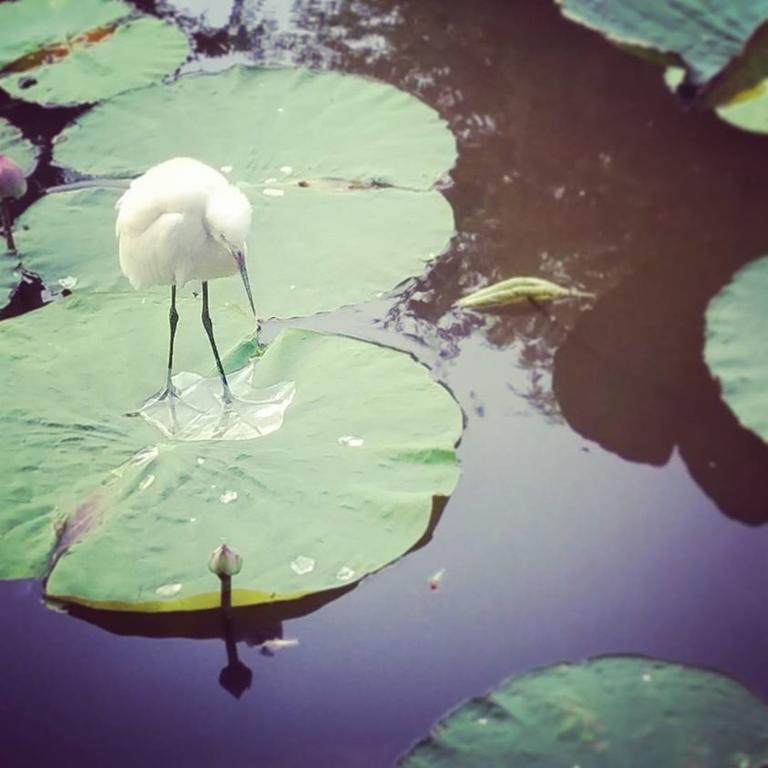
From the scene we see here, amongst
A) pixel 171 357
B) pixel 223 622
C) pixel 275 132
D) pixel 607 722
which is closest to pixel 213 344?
pixel 171 357

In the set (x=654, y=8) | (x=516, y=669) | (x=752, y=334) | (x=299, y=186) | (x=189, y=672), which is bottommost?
(x=189, y=672)

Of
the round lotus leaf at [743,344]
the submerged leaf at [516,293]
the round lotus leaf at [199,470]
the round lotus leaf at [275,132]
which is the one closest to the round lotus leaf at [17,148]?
the round lotus leaf at [275,132]

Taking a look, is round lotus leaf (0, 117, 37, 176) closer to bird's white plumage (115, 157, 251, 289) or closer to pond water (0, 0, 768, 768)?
pond water (0, 0, 768, 768)

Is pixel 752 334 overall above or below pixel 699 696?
above

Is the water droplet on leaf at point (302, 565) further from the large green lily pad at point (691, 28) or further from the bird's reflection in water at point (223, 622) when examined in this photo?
the large green lily pad at point (691, 28)

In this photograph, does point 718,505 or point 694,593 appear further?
point 718,505

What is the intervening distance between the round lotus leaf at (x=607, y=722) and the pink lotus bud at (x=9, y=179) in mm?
1243

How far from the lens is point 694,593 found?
137 cm

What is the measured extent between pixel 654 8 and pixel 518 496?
1.19 metres

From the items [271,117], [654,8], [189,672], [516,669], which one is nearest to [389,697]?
[516,669]

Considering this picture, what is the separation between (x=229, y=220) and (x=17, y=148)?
1027mm

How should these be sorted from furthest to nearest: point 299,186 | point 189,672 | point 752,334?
point 299,186, point 752,334, point 189,672

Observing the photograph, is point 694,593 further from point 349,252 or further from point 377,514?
point 349,252

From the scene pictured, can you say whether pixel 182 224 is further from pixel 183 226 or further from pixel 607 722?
pixel 607 722
